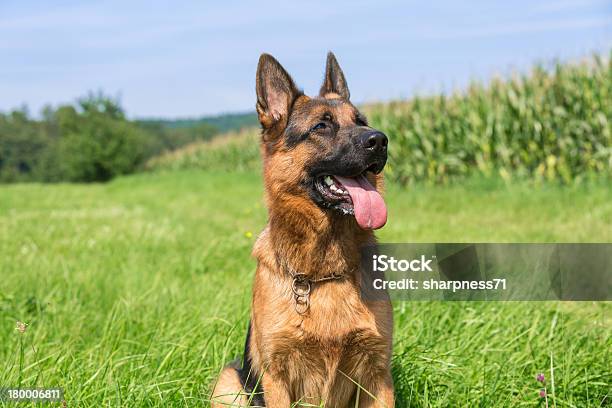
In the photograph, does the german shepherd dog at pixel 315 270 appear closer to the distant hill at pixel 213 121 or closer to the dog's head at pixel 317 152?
the dog's head at pixel 317 152

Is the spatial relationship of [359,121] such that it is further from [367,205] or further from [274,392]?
[274,392]

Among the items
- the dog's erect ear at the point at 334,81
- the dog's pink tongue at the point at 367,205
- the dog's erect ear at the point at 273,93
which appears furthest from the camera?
the dog's erect ear at the point at 334,81

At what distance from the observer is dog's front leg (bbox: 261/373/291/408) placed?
→ 9.11 feet

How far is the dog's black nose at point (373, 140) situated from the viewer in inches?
114

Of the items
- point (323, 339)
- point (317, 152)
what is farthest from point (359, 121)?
point (323, 339)

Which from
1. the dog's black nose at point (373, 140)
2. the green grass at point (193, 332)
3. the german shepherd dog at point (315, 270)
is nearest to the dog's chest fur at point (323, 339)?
the german shepherd dog at point (315, 270)

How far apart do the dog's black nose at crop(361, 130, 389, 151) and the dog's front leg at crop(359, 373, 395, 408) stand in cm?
109

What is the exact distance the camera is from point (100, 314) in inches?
181

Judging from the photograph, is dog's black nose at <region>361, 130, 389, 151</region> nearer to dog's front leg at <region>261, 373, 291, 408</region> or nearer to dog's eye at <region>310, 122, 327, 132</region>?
dog's eye at <region>310, 122, 327, 132</region>

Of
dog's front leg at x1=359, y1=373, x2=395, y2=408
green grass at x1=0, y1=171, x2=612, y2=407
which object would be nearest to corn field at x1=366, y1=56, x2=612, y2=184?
green grass at x1=0, y1=171, x2=612, y2=407

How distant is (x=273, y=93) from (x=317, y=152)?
514 millimetres

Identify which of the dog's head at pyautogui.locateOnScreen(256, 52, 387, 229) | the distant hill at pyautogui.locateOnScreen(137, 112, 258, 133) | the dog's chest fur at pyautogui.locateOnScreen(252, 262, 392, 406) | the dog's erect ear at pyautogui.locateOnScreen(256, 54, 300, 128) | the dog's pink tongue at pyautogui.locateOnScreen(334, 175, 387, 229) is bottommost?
the dog's chest fur at pyautogui.locateOnScreen(252, 262, 392, 406)

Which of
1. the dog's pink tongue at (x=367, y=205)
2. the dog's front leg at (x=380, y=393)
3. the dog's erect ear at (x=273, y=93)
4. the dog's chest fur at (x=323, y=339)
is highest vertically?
the dog's erect ear at (x=273, y=93)

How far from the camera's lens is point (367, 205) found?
2.91 meters
